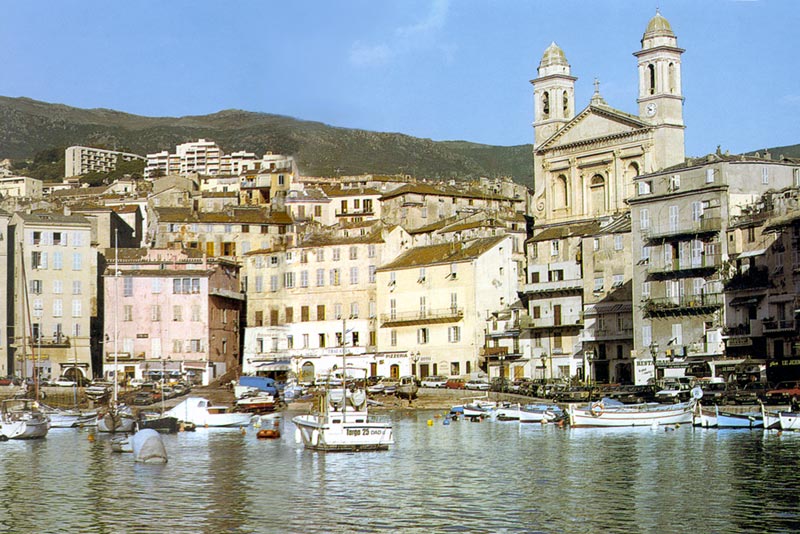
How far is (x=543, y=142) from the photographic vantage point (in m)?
127

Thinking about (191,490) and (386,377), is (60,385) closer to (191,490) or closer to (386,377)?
(386,377)

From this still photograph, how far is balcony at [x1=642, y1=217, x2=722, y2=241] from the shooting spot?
286ft

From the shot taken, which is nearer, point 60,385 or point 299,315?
point 60,385

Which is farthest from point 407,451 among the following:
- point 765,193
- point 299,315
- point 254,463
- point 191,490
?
point 299,315

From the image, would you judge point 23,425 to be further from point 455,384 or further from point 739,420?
point 455,384

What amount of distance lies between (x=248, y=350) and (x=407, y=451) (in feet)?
187

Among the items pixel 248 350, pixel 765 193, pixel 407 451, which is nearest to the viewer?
pixel 407 451

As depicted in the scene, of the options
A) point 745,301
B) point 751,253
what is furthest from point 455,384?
point 751,253

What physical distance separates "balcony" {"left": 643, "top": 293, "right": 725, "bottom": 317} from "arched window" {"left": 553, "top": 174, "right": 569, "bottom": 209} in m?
32.4

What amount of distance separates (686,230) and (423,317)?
25848 mm

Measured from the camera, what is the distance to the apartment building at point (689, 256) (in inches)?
3420

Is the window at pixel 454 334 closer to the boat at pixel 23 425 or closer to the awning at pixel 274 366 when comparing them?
the awning at pixel 274 366

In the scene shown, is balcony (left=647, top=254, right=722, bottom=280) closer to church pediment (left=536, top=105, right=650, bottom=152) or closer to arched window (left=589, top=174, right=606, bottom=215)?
church pediment (left=536, top=105, right=650, bottom=152)

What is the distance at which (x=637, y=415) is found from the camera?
70938 mm
